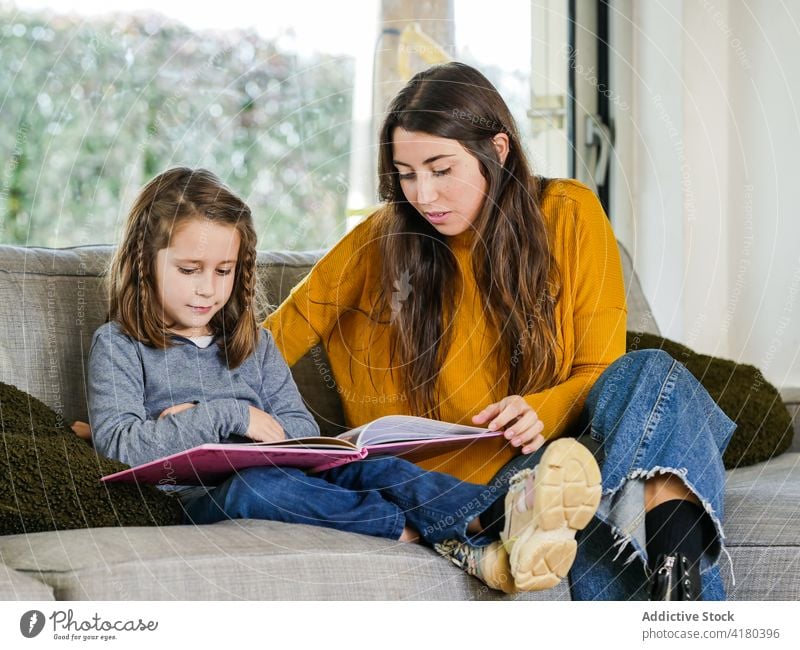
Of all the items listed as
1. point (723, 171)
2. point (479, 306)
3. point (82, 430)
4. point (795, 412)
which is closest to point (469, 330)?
point (479, 306)

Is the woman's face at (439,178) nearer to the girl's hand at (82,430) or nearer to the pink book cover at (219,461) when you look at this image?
the pink book cover at (219,461)

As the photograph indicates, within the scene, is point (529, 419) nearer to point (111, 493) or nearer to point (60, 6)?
point (111, 493)

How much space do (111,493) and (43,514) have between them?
71 mm

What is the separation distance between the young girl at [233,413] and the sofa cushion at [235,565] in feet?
0.15

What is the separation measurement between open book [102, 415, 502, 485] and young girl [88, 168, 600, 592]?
0.09 feet

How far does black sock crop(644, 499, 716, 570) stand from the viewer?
116 centimetres

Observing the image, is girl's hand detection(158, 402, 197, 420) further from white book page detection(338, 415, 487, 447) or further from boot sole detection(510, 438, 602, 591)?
boot sole detection(510, 438, 602, 591)

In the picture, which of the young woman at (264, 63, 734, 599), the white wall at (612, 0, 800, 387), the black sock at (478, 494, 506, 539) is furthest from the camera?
the white wall at (612, 0, 800, 387)

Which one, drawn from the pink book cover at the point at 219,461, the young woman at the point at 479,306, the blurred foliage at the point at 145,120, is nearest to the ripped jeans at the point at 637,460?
the young woman at the point at 479,306

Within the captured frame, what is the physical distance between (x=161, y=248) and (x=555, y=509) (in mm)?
625

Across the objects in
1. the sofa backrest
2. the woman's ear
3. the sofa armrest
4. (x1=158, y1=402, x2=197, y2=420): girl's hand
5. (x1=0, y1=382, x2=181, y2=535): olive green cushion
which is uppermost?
the woman's ear

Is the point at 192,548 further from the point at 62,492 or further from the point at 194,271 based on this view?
the point at 194,271

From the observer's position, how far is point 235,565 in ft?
3.35

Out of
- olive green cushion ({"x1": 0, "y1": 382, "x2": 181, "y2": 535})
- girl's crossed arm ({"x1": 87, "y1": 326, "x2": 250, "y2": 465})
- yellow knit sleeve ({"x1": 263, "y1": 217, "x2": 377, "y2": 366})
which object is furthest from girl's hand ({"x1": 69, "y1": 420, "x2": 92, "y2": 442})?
yellow knit sleeve ({"x1": 263, "y1": 217, "x2": 377, "y2": 366})
